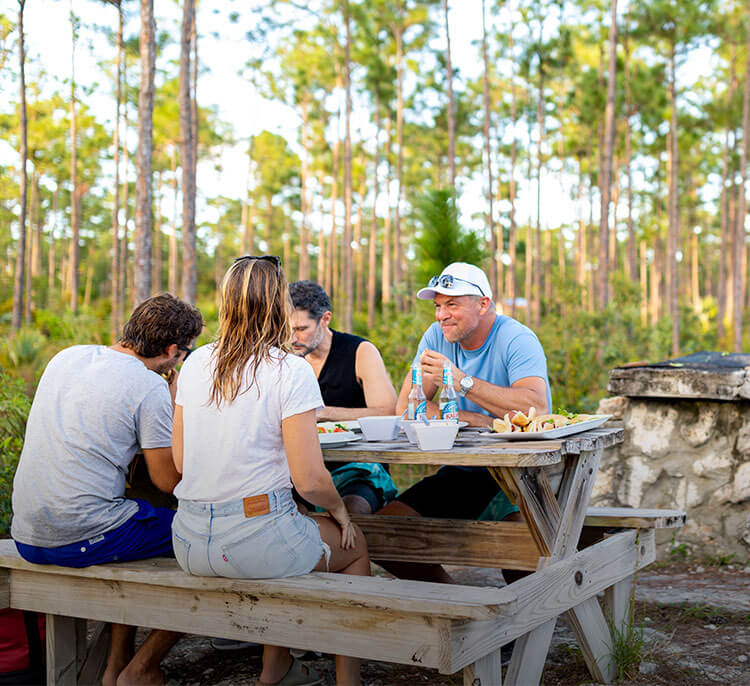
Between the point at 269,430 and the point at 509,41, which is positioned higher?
the point at 509,41

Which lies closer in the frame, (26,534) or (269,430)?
(269,430)

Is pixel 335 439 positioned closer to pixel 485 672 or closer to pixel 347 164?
pixel 485 672

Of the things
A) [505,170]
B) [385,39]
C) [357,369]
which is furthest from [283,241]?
[357,369]

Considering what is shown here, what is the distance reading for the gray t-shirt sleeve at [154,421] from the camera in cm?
270

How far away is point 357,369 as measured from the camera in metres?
3.79

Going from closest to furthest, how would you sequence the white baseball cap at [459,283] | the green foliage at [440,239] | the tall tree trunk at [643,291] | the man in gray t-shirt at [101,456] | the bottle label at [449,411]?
the man in gray t-shirt at [101,456] < the bottle label at [449,411] < the white baseball cap at [459,283] < the green foliage at [440,239] < the tall tree trunk at [643,291]

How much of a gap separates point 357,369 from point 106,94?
21995mm

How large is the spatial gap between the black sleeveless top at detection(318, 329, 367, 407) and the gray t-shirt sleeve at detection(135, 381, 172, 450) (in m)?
1.18

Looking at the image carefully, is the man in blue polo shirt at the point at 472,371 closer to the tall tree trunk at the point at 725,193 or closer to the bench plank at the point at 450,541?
the bench plank at the point at 450,541

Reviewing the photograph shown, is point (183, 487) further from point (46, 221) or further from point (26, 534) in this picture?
point (46, 221)

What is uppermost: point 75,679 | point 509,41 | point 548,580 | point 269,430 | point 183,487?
point 509,41

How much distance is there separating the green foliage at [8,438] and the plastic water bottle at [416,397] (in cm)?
281

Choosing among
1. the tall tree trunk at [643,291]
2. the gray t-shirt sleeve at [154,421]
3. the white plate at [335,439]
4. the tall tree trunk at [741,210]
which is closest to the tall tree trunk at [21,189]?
the tall tree trunk at [643,291]

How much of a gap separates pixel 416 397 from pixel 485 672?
1.02 m
